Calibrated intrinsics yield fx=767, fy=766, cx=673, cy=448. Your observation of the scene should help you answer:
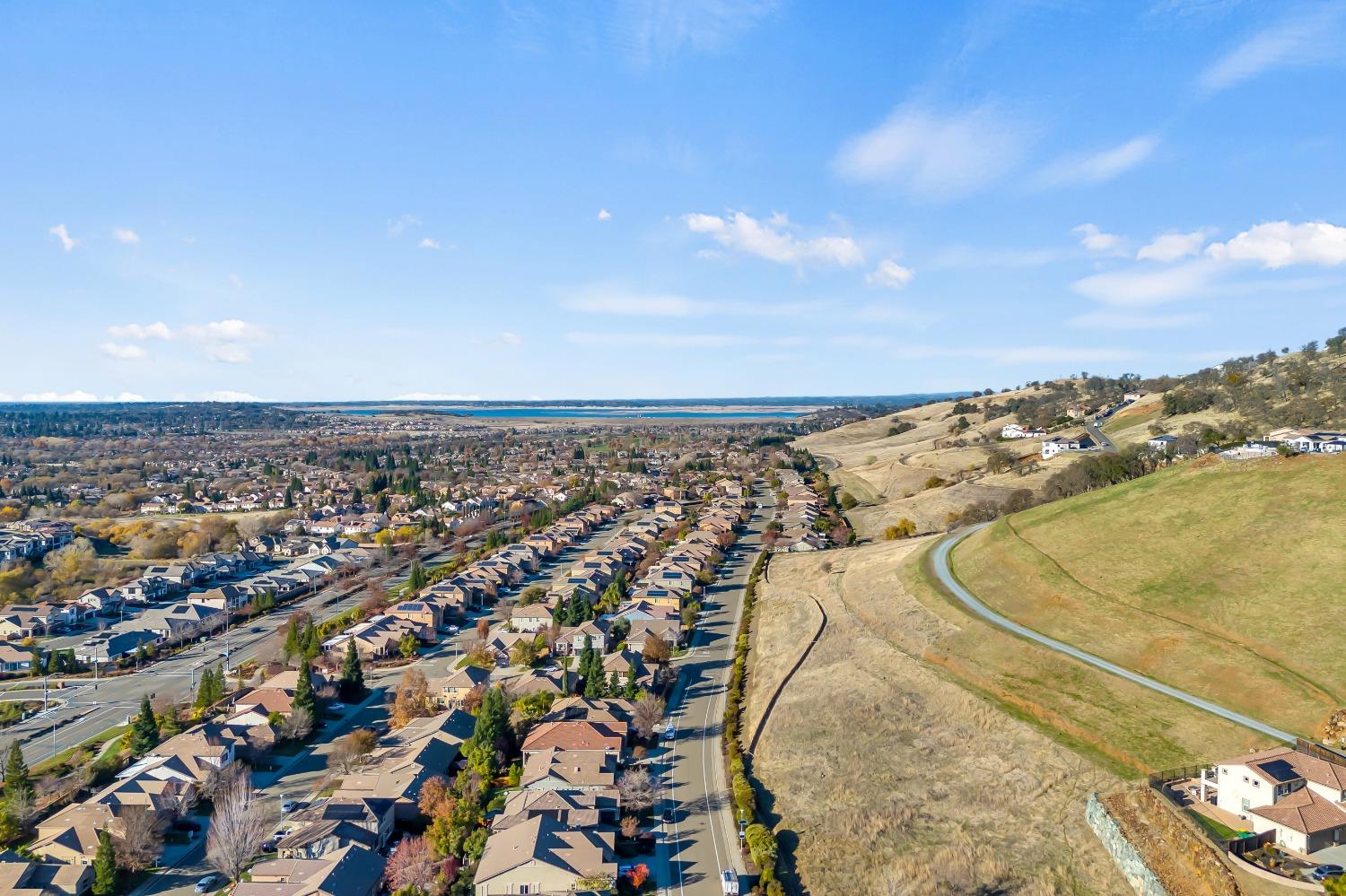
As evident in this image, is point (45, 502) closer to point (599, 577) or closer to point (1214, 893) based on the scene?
point (599, 577)

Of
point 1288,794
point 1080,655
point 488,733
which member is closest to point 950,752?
point 1080,655

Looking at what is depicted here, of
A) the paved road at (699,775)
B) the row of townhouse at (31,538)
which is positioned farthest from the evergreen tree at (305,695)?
the row of townhouse at (31,538)

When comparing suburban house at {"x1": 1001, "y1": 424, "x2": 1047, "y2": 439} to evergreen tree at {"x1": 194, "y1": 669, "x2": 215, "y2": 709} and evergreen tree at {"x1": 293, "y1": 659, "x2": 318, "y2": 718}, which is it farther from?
evergreen tree at {"x1": 194, "y1": 669, "x2": 215, "y2": 709}

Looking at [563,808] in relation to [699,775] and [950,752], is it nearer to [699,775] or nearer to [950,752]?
[699,775]

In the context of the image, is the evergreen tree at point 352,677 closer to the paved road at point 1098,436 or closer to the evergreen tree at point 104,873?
the evergreen tree at point 104,873

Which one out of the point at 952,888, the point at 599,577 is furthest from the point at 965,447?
the point at 952,888

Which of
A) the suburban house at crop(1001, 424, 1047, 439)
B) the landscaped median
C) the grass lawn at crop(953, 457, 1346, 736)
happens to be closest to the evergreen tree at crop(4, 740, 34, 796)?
the landscaped median
